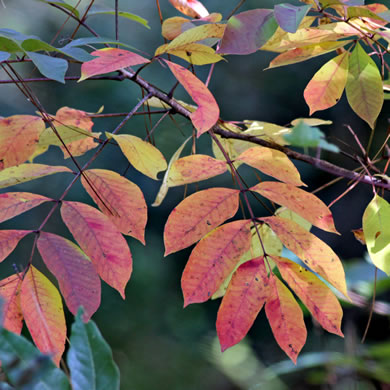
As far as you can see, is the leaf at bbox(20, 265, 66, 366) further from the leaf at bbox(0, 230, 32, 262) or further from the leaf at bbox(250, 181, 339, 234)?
the leaf at bbox(250, 181, 339, 234)

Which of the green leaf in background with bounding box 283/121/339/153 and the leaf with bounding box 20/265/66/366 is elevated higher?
the green leaf in background with bounding box 283/121/339/153

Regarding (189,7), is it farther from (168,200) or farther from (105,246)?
(168,200)

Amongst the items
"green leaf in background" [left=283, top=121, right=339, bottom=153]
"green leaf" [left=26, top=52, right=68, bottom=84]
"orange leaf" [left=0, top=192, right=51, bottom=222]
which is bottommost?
"orange leaf" [left=0, top=192, right=51, bottom=222]

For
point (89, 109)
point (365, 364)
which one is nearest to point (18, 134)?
point (365, 364)

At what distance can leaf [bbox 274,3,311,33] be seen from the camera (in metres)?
0.34

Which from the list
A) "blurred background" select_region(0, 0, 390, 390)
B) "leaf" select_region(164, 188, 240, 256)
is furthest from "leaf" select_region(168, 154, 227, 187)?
"blurred background" select_region(0, 0, 390, 390)

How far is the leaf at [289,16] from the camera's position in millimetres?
345

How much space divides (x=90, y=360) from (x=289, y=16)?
28 centimetres

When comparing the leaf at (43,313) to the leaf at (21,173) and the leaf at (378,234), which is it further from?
the leaf at (378,234)

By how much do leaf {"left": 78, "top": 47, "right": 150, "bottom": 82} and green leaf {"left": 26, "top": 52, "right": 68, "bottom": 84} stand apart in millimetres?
19

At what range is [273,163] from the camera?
411mm

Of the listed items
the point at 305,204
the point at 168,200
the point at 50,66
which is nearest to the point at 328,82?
the point at 305,204

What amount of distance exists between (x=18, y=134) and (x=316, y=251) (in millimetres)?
291

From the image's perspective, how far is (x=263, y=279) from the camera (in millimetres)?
378
